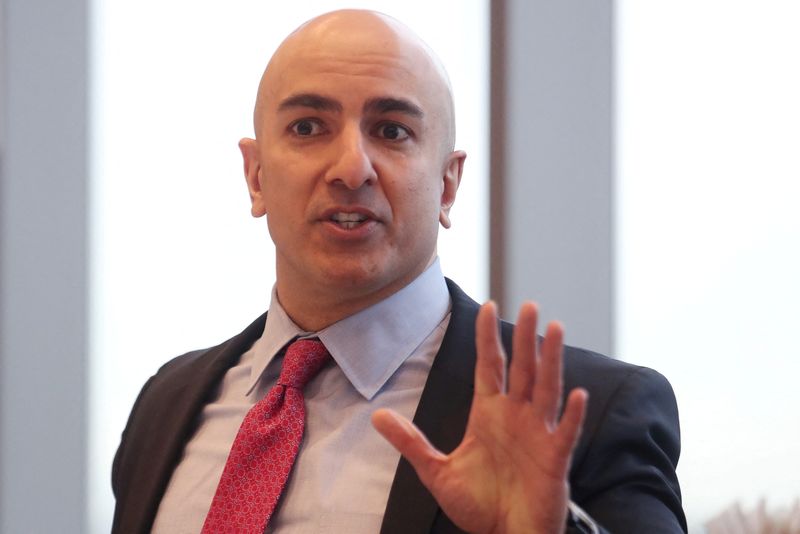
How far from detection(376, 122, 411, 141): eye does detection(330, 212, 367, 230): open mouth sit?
141 millimetres

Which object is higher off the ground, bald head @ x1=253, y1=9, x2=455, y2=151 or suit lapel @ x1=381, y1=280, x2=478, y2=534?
bald head @ x1=253, y1=9, x2=455, y2=151

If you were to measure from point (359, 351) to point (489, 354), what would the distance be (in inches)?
20.3

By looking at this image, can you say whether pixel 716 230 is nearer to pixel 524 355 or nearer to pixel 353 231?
pixel 353 231

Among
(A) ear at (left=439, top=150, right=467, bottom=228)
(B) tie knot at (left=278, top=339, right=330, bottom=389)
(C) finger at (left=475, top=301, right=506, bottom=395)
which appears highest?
(A) ear at (left=439, top=150, right=467, bottom=228)

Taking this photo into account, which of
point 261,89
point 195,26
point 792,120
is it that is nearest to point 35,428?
point 195,26

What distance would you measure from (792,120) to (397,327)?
1.59 m

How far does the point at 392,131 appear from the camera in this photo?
1648 mm

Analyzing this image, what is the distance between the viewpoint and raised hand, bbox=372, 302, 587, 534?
1.09 meters

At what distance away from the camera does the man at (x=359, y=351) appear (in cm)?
141

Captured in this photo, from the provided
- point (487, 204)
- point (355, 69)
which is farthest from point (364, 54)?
point (487, 204)

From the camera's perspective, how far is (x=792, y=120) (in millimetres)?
2752

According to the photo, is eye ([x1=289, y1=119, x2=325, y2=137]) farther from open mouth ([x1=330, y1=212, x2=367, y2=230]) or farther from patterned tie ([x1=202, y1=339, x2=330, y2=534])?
patterned tie ([x1=202, y1=339, x2=330, y2=534])

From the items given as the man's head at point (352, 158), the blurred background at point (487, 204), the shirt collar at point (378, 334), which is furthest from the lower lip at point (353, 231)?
the blurred background at point (487, 204)

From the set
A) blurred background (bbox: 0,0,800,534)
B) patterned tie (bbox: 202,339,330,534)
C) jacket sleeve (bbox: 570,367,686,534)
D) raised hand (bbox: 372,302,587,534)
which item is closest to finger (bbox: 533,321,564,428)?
raised hand (bbox: 372,302,587,534)
